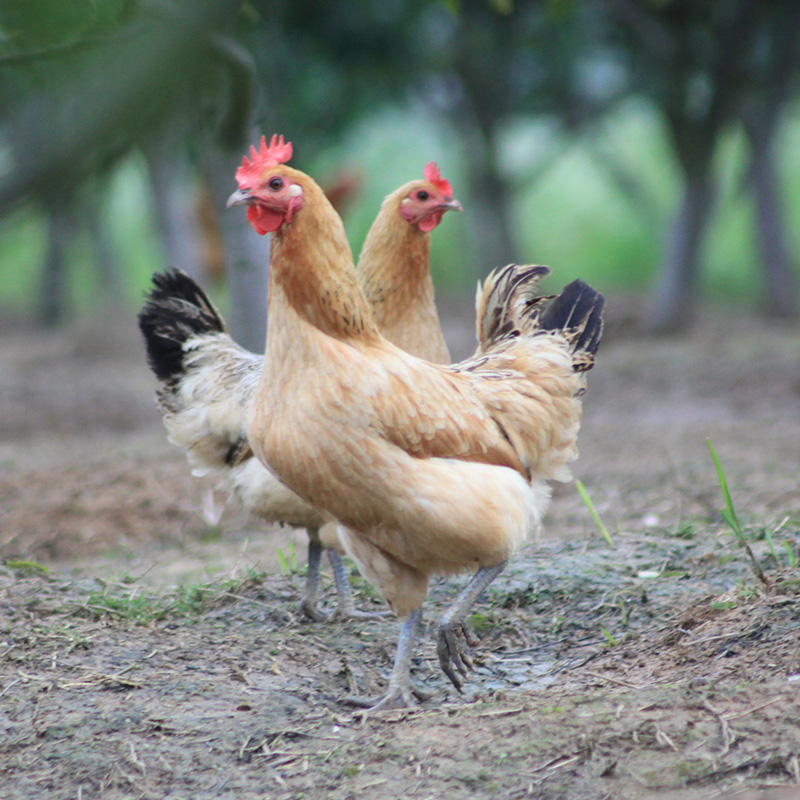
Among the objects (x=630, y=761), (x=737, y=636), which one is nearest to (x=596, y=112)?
(x=737, y=636)

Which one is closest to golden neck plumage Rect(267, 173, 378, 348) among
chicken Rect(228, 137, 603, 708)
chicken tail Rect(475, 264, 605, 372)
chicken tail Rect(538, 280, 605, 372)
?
chicken Rect(228, 137, 603, 708)

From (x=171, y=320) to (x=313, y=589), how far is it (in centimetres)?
168

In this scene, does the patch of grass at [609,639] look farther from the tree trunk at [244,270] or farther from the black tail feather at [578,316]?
the tree trunk at [244,270]

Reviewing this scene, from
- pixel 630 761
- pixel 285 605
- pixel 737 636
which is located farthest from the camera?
pixel 285 605

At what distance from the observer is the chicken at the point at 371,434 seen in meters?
3.05

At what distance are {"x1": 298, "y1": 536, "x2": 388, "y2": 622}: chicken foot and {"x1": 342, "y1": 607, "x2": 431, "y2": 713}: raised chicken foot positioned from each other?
0.82 m

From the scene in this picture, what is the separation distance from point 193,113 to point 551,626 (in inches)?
134

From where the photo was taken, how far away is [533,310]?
4.35 meters

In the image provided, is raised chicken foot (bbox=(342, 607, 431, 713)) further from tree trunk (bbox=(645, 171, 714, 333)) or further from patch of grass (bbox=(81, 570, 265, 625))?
tree trunk (bbox=(645, 171, 714, 333))

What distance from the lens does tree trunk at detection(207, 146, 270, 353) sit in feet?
20.7

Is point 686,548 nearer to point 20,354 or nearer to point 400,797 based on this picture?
point 400,797

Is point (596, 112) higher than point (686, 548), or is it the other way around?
point (596, 112)

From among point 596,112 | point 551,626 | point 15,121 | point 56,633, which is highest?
point 596,112

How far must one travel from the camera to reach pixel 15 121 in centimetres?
76
